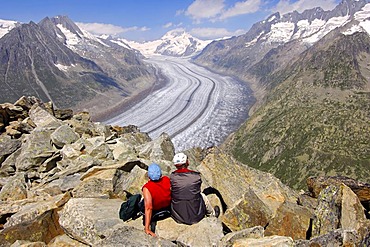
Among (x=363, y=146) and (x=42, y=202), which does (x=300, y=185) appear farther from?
(x=42, y=202)

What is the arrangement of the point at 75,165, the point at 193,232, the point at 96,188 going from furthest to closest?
the point at 75,165, the point at 96,188, the point at 193,232

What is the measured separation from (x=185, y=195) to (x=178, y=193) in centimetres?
30

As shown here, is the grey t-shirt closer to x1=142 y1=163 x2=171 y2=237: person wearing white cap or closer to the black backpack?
x1=142 y1=163 x2=171 y2=237: person wearing white cap

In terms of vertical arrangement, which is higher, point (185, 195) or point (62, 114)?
point (62, 114)

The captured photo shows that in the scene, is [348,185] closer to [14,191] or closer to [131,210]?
[131,210]

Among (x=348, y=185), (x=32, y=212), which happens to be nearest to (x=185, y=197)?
(x=32, y=212)

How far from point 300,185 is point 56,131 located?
150 metres

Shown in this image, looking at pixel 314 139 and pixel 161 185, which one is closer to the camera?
pixel 161 185

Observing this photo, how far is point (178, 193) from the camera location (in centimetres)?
1349

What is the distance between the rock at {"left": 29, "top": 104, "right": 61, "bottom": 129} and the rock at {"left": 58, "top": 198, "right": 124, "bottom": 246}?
19.2m

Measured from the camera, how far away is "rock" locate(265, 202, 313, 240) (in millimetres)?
15219

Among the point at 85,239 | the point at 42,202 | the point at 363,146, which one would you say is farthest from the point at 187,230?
the point at 363,146

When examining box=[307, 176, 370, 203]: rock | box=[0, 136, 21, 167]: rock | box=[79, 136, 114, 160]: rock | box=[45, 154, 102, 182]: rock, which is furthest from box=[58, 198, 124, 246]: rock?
box=[0, 136, 21, 167]: rock

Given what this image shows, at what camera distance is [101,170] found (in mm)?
21281
